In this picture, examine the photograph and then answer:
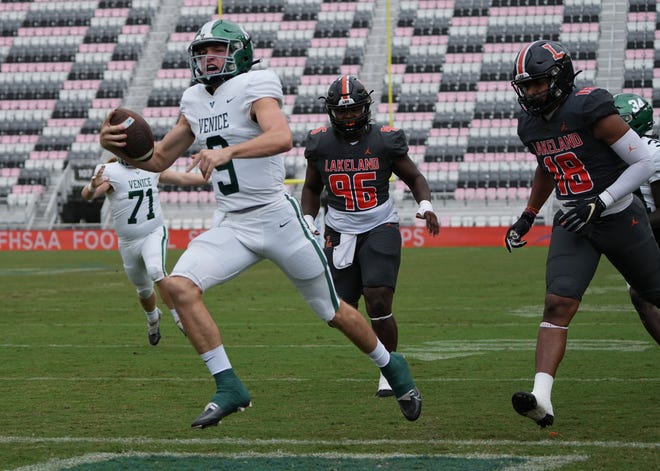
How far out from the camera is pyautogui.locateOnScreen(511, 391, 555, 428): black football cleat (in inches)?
182

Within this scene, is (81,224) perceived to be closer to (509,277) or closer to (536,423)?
(509,277)

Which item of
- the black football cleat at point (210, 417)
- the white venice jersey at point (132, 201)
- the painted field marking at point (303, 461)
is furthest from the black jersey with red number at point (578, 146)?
the white venice jersey at point (132, 201)

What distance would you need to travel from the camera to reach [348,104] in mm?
6586

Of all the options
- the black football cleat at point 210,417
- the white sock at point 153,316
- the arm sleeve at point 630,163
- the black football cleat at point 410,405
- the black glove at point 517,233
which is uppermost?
the arm sleeve at point 630,163

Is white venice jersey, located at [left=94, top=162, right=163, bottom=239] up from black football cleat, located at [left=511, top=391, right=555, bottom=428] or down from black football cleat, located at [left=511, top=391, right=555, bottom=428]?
down

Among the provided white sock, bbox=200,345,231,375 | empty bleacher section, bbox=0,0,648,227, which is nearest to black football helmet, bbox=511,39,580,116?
white sock, bbox=200,345,231,375

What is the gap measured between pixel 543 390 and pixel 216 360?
1418mm

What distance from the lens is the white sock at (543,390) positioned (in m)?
4.73

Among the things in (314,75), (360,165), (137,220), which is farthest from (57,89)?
(360,165)

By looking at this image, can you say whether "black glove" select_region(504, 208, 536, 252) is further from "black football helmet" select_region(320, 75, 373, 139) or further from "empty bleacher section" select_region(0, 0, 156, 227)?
"empty bleacher section" select_region(0, 0, 156, 227)

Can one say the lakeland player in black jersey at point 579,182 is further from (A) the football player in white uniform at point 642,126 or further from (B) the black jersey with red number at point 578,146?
(A) the football player in white uniform at point 642,126

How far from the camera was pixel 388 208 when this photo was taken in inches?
266

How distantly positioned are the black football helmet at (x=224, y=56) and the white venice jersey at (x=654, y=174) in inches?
86.5

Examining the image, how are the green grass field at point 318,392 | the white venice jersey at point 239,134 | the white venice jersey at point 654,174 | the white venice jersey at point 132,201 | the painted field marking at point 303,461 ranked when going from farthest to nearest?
the white venice jersey at point 132,201 < the white venice jersey at point 654,174 < the white venice jersey at point 239,134 < the green grass field at point 318,392 < the painted field marking at point 303,461
